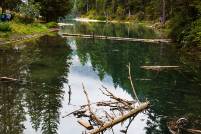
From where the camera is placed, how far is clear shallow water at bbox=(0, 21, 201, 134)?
22.6m

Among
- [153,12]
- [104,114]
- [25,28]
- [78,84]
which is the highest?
[153,12]

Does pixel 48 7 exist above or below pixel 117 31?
above

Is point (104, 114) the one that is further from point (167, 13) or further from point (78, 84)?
point (167, 13)

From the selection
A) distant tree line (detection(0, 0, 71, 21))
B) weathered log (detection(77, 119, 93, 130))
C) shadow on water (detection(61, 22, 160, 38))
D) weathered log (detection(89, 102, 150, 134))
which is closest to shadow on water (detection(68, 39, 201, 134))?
weathered log (detection(89, 102, 150, 134))

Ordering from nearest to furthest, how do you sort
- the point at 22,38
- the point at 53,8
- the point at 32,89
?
the point at 32,89, the point at 22,38, the point at 53,8

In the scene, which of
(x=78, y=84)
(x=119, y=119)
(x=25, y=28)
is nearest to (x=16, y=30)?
(x=25, y=28)

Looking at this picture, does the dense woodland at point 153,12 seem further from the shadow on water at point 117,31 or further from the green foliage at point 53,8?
the shadow on water at point 117,31

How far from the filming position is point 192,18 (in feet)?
198

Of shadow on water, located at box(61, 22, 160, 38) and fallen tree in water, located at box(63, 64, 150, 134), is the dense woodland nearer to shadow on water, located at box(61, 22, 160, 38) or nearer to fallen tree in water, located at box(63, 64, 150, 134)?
shadow on water, located at box(61, 22, 160, 38)

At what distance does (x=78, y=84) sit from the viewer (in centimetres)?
3372

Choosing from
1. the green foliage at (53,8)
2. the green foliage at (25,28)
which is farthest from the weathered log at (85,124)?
the green foliage at (53,8)

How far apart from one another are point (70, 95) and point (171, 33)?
42.1 m

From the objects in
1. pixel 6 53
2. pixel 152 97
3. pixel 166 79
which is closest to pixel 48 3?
pixel 6 53

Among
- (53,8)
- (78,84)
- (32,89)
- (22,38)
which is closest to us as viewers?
(32,89)
